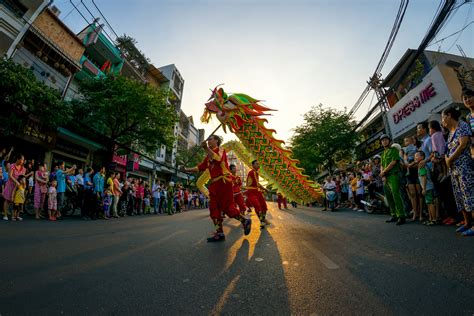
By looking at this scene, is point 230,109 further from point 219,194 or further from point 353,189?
point 353,189

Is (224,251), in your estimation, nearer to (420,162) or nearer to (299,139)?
(420,162)

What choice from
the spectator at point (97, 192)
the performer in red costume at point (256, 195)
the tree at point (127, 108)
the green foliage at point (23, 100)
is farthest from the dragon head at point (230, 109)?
the tree at point (127, 108)

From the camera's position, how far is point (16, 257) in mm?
2752

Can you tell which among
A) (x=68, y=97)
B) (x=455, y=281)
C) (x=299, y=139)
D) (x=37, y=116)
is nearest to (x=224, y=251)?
(x=455, y=281)

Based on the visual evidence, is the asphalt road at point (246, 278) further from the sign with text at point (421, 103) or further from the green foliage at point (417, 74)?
the green foliage at point (417, 74)

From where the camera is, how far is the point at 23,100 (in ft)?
32.9

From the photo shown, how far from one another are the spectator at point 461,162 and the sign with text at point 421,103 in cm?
1038

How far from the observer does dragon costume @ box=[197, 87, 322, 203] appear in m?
5.88

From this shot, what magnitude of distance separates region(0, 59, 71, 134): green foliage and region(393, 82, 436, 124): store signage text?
19.2 meters

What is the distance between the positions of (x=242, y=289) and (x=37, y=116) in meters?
14.5

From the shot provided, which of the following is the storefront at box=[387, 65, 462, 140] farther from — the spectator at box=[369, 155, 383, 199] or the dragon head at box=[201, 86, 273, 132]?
the dragon head at box=[201, 86, 273, 132]

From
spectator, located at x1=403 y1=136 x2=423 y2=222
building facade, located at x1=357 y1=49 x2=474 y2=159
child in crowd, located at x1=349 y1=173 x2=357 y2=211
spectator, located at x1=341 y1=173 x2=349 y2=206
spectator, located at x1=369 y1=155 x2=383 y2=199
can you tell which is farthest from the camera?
spectator, located at x1=341 y1=173 x2=349 y2=206

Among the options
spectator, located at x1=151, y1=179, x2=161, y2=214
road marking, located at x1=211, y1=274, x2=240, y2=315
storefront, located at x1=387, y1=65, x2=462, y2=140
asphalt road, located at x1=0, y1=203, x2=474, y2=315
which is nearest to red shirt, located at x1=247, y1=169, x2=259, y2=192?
asphalt road, located at x1=0, y1=203, x2=474, y2=315

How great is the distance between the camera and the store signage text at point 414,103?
40.8 ft
